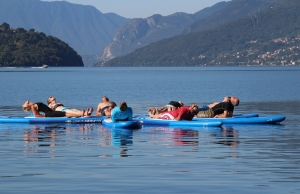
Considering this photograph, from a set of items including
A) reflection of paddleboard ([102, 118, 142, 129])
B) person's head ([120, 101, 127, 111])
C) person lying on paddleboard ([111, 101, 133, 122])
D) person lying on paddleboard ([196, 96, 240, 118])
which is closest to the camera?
person's head ([120, 101, 127, 111])

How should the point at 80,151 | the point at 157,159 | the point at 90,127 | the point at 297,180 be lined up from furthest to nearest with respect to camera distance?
the point at 90,127, the point at 80,151, the point at 157,159, the point at 297,180

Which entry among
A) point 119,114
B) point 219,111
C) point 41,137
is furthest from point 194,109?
point 41,137

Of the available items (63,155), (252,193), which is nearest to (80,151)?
(63,155)

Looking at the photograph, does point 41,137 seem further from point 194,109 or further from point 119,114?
point 194,109

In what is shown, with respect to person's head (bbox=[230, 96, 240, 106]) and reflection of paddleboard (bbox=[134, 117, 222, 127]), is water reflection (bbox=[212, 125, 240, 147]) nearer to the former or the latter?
reflection of paddleboard (bbox=[134, 117, 222, 127])

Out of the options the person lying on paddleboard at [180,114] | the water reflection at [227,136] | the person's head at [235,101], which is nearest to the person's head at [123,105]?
the person lying on paddleboard at [180,114]

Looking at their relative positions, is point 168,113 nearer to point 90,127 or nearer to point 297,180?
point 90,127

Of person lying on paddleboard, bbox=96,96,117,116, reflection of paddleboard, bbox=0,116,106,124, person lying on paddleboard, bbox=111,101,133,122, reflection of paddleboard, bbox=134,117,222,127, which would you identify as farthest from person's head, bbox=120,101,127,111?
person lying on paddleboard, bbox=96,96,117,116

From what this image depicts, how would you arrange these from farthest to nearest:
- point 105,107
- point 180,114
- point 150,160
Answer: point 105,107 → point 180,114 → point 150,160

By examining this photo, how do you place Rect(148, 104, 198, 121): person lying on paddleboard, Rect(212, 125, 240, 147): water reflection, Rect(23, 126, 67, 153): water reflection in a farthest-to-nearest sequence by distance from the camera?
Rect(148, 104, 198, 121): person lying on paddleboard < Rect(212, 125, 240, 147): water reflection < Rect(23, 126, 67, 153): water reflection

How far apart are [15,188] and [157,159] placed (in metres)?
5.20

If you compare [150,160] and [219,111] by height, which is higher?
[219,111]

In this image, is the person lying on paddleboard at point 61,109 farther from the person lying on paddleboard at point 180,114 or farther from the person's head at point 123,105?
the person lying on paddleboard at point 180,114

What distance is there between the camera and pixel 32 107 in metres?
31.9
